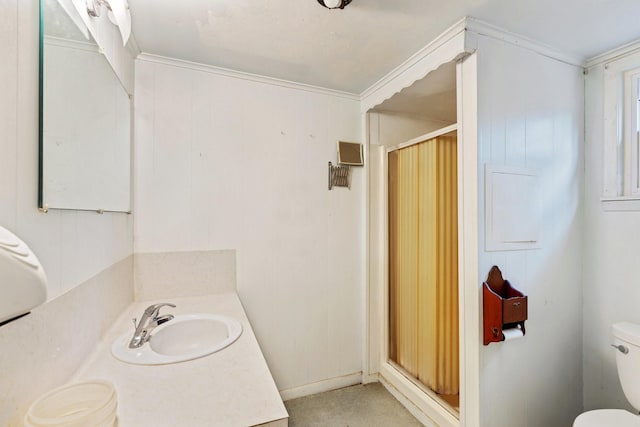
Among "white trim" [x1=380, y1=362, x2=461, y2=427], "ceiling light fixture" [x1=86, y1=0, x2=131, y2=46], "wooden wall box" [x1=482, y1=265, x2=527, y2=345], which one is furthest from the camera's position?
"white trim" [x1=380, y1=362, x2=461, y2=427]

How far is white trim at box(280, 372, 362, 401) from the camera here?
6.72 feet

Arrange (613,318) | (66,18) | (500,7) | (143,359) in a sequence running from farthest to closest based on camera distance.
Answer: (613,318)
(500,7)
(143,359)
(66,18)

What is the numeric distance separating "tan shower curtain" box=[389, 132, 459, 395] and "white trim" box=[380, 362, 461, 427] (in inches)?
3.4

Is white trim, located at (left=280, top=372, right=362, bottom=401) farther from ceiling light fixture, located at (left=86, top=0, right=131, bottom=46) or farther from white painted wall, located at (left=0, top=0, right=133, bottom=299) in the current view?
ceiling light fixture, located at (left=86, top=0, right=131, bottom=46)

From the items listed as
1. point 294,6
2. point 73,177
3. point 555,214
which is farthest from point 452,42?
point 73,177

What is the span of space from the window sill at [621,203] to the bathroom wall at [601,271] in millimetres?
20

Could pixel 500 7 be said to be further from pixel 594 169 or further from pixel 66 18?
pixel 66 18

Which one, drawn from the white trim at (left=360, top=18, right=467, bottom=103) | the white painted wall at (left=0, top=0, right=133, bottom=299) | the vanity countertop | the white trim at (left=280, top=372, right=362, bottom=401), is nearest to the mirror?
the white painted wall at (left=0, top=0, right=133, bottom=299)

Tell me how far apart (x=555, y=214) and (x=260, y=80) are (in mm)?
2050

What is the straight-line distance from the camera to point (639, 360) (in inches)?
52.9

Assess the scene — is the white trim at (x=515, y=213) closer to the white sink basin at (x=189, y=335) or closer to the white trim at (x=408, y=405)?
the white trim at (x=408, y=405)

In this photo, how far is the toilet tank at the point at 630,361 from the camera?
4.43ft

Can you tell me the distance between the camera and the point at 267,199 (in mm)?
2000

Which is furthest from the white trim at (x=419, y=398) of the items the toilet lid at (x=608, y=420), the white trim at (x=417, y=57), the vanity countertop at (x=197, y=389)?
the white trim at (x=417, y=57)
